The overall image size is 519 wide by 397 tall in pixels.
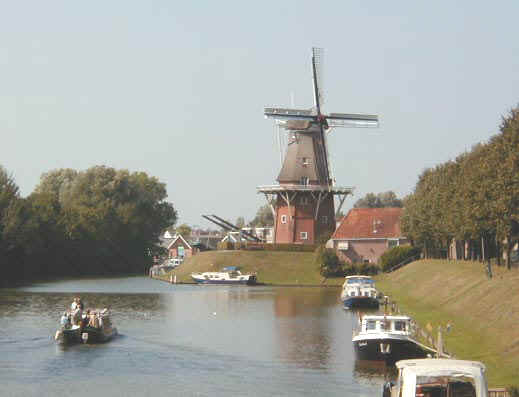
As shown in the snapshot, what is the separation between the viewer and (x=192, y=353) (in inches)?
1833

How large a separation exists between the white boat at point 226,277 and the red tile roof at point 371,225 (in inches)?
632

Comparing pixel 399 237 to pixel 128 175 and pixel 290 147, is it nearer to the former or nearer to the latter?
pixel 290 147

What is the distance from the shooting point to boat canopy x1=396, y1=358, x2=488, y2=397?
2709 cm

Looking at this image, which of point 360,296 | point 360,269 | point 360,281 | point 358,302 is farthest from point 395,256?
point 358,302

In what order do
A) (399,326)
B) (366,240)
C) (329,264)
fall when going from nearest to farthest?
(399,326), (329,264), (366,240)

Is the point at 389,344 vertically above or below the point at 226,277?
below

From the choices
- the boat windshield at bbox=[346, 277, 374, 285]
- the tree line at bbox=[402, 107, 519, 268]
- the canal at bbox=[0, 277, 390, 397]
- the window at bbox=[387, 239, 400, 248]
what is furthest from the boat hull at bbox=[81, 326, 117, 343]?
the window at bbox=[387, 239, 400, 248]

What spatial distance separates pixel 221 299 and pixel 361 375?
4959cm

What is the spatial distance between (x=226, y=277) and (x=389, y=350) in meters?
74.4

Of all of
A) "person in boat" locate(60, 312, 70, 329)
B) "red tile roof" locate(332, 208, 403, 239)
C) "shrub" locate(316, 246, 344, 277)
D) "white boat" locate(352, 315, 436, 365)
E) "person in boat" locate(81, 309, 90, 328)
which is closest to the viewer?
"white boat" locate(352, 315, 436, 365)

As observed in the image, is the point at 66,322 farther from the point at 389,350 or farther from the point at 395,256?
the point at 395,256

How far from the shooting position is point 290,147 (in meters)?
127

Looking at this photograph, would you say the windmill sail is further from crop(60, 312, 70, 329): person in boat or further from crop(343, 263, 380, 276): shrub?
crop(60, 312, 70, 329): person in boat

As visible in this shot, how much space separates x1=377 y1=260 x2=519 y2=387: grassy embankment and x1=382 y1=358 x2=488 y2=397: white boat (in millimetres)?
4324
